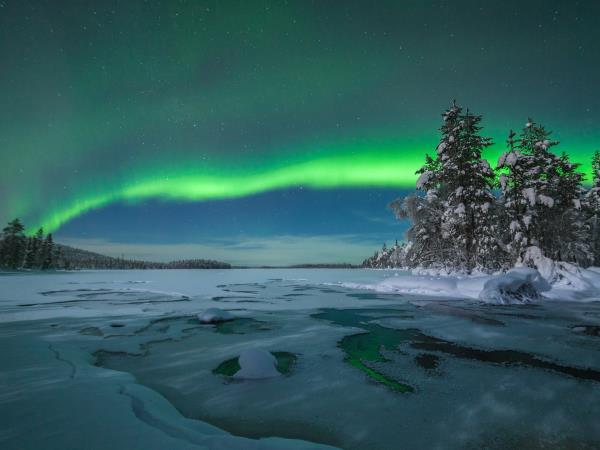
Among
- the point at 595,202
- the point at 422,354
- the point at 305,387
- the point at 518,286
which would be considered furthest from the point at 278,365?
the point at 595,202

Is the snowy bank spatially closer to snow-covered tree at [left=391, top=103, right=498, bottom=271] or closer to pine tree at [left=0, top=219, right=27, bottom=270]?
snow-covered tree at [left=391, top=103, right=498, bottom=271]

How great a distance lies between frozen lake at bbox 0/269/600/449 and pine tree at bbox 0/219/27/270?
79901 millimetres

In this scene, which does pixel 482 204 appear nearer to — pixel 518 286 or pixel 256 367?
pixel 518 286

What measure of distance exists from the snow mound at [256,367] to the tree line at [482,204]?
19173 mm

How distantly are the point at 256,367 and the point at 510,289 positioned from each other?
1350 centimetres

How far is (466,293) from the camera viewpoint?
16.0m

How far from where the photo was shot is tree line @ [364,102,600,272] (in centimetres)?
2100

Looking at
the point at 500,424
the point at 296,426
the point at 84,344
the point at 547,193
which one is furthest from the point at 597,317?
the point at 547,193

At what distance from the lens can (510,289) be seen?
45.1 ft

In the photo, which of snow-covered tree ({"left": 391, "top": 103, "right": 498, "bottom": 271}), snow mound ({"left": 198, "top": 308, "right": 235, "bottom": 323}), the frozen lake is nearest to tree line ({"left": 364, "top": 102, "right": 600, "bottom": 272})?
snow-covered tree ({"left": 391, "top": 103, "right": 498, "bottom": 271})

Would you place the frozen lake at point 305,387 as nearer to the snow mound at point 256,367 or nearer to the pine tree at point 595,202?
the snow mound at point 256,367

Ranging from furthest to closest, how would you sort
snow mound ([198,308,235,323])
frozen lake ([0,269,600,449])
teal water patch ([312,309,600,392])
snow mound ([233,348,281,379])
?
snow mound ([198,308,235,323]) → teal water patch ([312,309,600,392]) → snow mound ([233,348,281,379]) → frozen lake ([0,269,600,449])

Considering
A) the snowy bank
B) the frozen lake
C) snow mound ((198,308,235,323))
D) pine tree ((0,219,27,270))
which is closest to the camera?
the frozen lake

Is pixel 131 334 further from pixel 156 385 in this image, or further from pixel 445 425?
pixel 445 425
